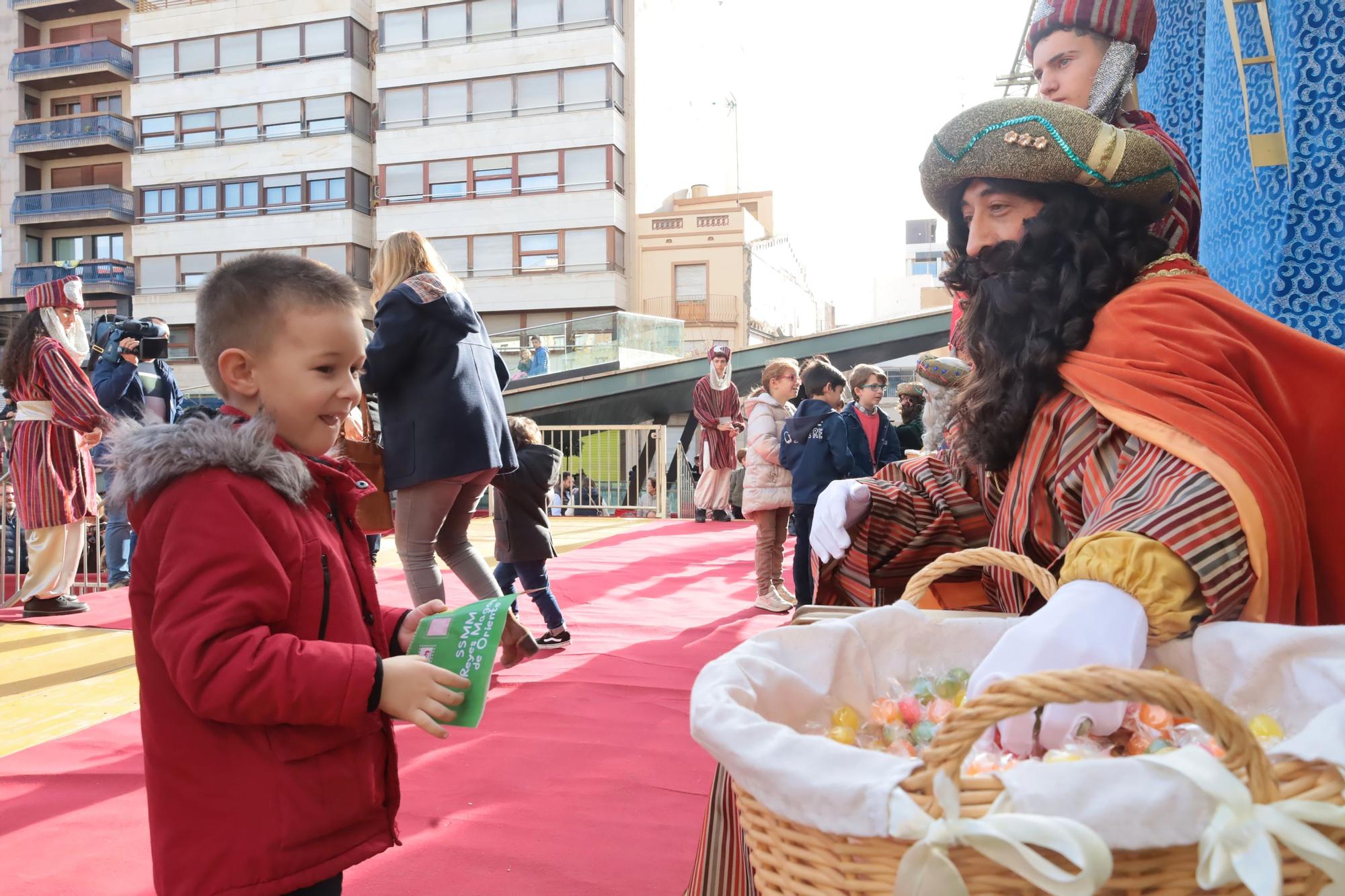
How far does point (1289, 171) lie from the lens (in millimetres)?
2277

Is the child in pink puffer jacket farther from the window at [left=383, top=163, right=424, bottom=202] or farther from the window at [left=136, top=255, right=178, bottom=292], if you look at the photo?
the window at [left=136, top=255, right=178, bottom=292]

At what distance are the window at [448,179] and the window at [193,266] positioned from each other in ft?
23.9

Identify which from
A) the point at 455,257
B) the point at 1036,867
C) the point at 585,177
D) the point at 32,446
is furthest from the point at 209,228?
the point at 1036,867

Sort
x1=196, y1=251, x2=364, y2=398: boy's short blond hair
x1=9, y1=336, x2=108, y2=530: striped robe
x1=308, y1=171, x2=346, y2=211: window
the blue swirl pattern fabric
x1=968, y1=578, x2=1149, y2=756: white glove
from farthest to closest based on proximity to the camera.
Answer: x1=308, y1=171, x2=346, y2=211: window
x1=9, y1=336, x2=108, y2=530: striped robe
the blue swirl pattern fabric
x1=196, y1=251, x2=364, y2=398: boy's short blond hair
x1=968, y1=578, x2=1149, y2=756: white glove

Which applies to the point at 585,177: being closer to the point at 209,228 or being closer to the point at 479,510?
the point at 209,228

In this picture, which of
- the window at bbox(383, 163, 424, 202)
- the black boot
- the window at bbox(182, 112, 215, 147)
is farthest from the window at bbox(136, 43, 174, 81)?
the black boot

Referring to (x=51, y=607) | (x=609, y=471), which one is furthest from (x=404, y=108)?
(x=51, y=607)

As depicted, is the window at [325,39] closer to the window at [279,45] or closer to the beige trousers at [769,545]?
the window at [279,45]

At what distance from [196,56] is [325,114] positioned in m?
4.87

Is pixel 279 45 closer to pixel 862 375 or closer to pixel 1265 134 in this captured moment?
pixel 862 375

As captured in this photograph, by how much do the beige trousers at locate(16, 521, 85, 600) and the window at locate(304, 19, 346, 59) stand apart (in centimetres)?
2594

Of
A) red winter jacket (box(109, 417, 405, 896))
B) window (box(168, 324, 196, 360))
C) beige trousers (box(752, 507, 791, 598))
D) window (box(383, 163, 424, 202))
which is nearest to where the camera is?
red winter jacket (box(109, 417, 405, 896))

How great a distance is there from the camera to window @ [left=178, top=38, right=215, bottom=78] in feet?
94.1

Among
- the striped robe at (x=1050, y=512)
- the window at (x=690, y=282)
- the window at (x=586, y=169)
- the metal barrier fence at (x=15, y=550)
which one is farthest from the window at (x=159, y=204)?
the striped robe at (x=1050, y=512)
